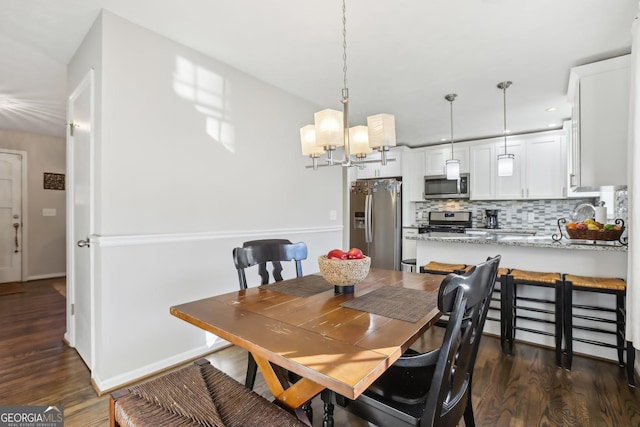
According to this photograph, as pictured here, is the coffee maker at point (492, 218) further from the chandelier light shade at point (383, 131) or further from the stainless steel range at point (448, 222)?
the chandelier light shade at point (383, 131)

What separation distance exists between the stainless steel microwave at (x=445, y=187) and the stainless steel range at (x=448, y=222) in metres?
0.31

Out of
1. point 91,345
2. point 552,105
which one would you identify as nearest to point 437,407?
point 91,345

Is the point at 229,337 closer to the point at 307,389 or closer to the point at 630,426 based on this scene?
the point at 307,389

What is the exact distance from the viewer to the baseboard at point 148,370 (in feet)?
6.44

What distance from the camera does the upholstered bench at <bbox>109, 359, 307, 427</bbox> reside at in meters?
0.97

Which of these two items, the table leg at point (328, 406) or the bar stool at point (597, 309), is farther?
the bar stool at point (597, 309)

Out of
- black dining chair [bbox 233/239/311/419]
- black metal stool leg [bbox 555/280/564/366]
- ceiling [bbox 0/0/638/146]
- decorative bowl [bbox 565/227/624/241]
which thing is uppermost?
ceiling [bbox 0/0/638/146]

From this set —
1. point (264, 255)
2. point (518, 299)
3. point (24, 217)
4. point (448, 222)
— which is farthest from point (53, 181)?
point (518, 299)

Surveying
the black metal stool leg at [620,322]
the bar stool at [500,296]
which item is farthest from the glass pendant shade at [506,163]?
the black metal stool leg at [620,322]

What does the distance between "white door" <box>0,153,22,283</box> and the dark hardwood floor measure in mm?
2806

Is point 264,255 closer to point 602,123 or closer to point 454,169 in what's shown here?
point 454,169

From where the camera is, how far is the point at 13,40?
7.55ft

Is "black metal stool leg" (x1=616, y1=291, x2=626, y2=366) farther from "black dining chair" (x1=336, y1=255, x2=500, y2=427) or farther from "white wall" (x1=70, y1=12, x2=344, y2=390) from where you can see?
"white wall" (x1=70, y1=12, x2=344, y2=390)

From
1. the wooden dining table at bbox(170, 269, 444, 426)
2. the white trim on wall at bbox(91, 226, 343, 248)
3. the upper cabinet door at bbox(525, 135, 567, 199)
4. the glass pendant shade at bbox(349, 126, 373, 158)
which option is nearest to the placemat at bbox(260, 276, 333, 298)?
the wooden dining table at bbox(170, 269, 444, 426)
